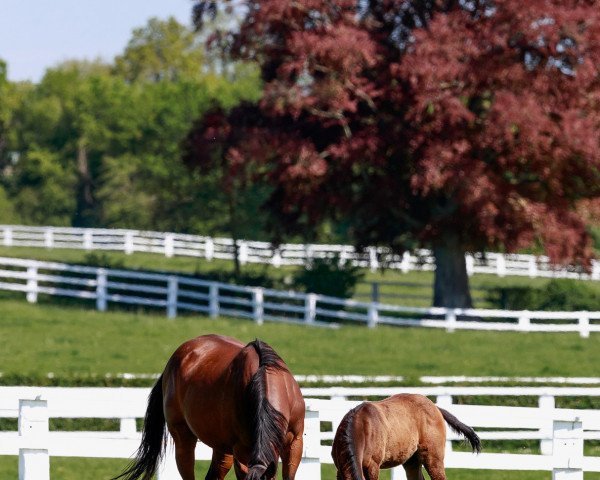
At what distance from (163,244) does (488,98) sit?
63.2ft

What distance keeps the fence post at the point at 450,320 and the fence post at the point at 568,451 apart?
20735 mm

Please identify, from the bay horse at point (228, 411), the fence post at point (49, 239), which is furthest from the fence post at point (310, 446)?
the fence post at point (49, 239)

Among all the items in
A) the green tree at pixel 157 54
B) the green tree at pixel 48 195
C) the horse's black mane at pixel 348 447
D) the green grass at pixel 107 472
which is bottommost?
the green grass at pixel 107 472

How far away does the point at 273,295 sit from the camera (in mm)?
33250

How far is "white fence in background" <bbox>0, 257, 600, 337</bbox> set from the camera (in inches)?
1230

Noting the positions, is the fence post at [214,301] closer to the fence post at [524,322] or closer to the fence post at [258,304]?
the fence post at [258,304]

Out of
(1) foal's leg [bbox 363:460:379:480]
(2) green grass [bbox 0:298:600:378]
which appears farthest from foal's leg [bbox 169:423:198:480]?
(2) green grass [bbox 0:298:600:378]

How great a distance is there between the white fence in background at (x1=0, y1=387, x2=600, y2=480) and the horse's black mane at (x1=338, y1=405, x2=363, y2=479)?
6.58ft

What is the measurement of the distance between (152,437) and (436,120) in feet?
73.0

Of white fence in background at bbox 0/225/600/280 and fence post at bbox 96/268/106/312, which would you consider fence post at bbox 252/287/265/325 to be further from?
white fence in background at bbox 0/225/600/280

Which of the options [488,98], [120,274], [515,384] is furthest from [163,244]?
[515,384]

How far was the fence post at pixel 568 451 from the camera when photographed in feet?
34.7

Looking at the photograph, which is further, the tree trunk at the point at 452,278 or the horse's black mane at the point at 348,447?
the tree trunk at the point at 452,278

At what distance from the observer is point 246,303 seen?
32469 millimetres
